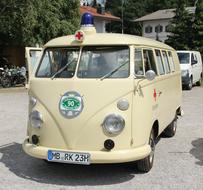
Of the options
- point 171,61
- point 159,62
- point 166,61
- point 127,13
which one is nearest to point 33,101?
point 159,62

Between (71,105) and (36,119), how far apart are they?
64 centimetres

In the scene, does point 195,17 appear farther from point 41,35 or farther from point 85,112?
point 85,112

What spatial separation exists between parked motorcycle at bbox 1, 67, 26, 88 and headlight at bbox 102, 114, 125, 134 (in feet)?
59.3

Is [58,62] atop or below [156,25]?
below

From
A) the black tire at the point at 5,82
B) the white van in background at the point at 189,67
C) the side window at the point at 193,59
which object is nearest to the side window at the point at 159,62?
the white van in background at the point at 189,67

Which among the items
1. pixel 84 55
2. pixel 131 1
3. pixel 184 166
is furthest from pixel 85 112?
pixel 131 1

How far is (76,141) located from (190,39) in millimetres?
33994

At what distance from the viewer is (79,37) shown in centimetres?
674

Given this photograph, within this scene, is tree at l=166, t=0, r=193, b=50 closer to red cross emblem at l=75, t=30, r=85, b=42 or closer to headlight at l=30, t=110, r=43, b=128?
red cross emblem at l=75, t=30, r=85, b=42

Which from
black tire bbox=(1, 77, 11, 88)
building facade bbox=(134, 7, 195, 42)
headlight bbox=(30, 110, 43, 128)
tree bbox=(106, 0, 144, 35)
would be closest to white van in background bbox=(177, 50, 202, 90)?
black tire bbox=(1, 77, 11, 88)

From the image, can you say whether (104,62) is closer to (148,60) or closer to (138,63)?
(138,63)

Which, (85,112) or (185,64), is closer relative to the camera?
(85,112)

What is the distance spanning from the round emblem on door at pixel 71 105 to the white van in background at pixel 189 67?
50.6 feet

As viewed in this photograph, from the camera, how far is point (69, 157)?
244 inches
